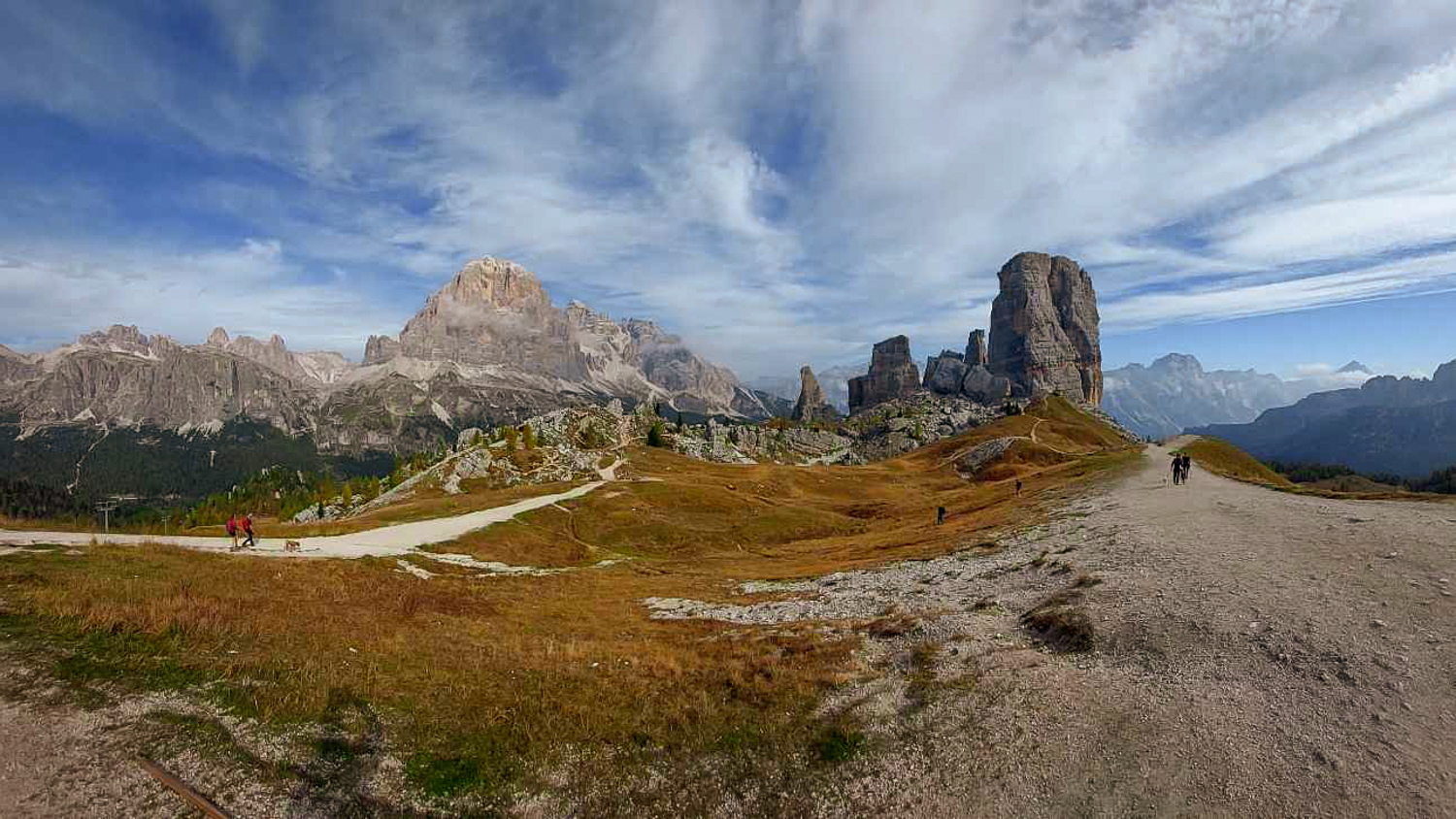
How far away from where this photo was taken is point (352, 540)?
49.5m

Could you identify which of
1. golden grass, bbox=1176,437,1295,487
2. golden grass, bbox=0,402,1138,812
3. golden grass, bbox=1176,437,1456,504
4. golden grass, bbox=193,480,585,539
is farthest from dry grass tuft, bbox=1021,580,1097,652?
golden grass, bbox=1176,437,1295,487

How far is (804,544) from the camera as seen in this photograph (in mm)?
72188

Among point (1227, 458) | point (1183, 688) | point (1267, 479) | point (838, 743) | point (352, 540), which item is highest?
point (1227, 458)

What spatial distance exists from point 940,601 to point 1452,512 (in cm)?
2550

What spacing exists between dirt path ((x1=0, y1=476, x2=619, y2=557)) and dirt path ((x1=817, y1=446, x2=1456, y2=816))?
39.2 m

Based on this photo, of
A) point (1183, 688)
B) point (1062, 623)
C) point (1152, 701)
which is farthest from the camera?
point (1062, 623)

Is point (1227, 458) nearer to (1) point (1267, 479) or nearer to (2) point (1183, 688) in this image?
(1) point (1267, 479)

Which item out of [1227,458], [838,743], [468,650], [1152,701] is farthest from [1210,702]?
[1227,458]

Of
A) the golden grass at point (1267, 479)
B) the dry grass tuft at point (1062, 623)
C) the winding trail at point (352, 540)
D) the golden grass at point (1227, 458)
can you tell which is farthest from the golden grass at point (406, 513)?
the golden grass at point (1227, 458)

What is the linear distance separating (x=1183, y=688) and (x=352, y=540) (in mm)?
55661

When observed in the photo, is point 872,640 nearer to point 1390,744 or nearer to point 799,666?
point 799,666

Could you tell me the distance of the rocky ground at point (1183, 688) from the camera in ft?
35.9

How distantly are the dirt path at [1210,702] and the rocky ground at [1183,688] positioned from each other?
45mm

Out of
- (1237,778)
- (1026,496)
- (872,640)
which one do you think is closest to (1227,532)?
(872,640)
